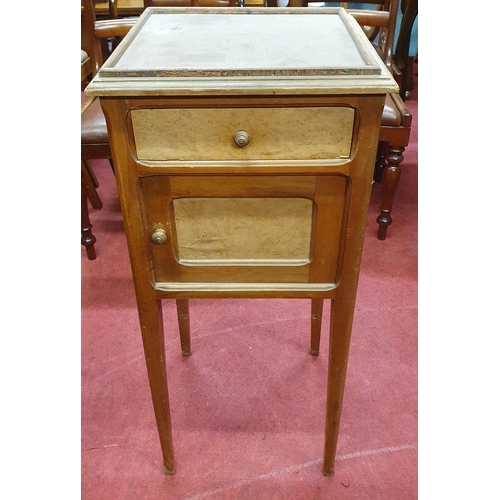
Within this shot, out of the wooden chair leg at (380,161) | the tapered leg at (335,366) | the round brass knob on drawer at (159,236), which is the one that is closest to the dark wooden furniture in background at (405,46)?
the wooden chair leg at (380,161)

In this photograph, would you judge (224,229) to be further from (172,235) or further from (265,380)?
(265,380)

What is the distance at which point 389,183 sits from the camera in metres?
1.77

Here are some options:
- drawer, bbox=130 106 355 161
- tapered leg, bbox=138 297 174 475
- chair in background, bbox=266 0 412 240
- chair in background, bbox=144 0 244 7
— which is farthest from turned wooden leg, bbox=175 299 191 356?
chair in background, bbox=144 0 244 7

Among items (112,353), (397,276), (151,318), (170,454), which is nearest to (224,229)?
(151,318)

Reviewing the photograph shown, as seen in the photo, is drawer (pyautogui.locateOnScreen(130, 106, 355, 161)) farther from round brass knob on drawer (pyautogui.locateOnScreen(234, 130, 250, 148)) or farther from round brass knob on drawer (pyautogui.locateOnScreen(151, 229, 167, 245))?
round brass knob on drawer (pyautogui.locateOnScreen(151, 229, 167, 245))

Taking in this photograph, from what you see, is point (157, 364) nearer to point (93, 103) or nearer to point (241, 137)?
point (241, 137)

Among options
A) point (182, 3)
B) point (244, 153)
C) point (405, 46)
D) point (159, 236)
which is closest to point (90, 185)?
point (182, 3)

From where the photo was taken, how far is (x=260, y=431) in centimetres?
124

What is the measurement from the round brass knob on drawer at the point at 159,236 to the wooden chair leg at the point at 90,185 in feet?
3.40

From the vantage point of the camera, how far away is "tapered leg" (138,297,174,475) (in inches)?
35.9

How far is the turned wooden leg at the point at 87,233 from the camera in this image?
1.73 meters

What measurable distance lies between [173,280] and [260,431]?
0.57m

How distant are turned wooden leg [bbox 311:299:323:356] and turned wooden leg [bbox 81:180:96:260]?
2.91ft

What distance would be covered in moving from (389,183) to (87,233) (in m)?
1.10
